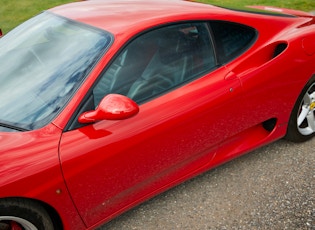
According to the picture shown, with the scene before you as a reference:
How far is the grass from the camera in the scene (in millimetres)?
7505

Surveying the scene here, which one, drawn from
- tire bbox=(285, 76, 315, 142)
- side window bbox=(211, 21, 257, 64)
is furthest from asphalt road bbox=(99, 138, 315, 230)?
side window bbox=(211, 21, 257, 64)

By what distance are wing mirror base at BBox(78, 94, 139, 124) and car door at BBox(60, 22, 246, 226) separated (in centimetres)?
7

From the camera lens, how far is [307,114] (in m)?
3.04

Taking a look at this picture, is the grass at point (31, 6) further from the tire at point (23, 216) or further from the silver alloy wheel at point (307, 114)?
the tire at point (23, 216)

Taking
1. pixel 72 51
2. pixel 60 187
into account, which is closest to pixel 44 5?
pixel 72 51

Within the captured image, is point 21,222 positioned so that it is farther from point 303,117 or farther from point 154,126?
point 303,117

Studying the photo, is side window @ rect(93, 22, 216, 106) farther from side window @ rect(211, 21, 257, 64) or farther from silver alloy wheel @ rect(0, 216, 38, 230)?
silver alloy wheel @ rect(0, 216, 38, 230)

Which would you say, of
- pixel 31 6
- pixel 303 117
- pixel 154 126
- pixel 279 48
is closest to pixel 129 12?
pixel 154 126

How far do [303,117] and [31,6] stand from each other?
8311mm

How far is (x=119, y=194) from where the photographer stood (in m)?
2.05

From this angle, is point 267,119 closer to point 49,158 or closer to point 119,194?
point 119,194

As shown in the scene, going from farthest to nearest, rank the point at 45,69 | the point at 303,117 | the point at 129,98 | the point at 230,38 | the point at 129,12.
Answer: the point at 303,117 → the point at 230,38 → the point at 129,12 → the point at 45,69 → the point at 129,98

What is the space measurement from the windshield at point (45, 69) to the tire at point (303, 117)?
1.72m

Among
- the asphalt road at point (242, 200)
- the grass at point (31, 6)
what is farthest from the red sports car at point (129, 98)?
the grass at point (31, 6)
